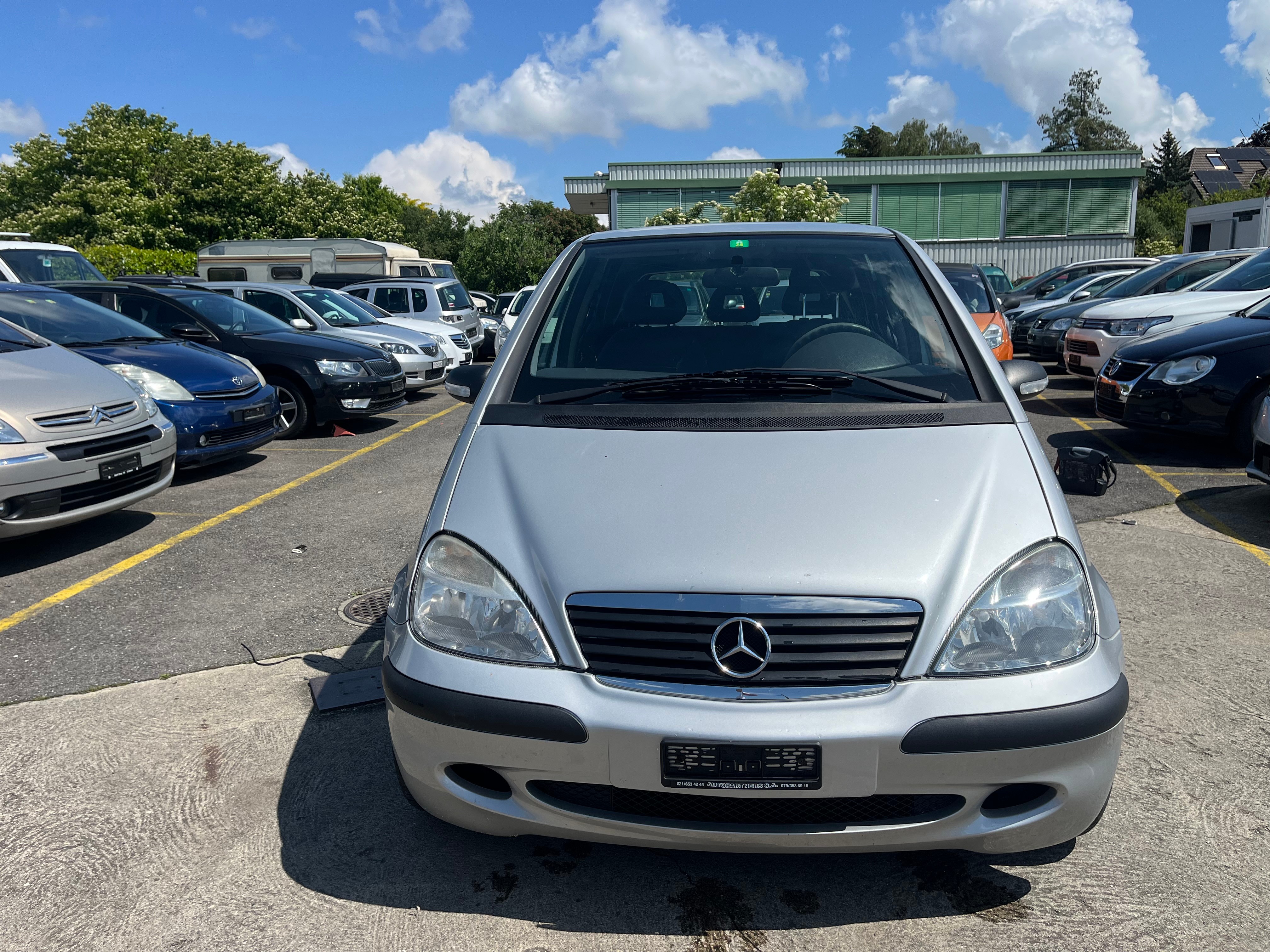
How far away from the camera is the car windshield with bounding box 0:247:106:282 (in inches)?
462

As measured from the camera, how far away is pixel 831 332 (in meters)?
3.20

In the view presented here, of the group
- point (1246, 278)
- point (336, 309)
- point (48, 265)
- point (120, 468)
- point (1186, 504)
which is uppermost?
point (48, 265)

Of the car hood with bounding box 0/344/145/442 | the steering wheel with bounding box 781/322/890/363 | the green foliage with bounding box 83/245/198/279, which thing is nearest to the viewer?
the steering wheel with bounding box 781/322/890/363

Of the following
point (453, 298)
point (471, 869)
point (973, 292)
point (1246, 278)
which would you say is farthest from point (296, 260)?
point (471, 869)

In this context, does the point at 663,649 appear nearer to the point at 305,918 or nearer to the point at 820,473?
the point at 820,473

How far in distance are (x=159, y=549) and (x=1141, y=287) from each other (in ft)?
42.5

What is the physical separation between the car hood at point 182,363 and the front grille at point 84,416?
71.8 inches

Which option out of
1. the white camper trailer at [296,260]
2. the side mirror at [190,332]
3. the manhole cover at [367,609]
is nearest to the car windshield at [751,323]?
the manhole cover at [367,609]

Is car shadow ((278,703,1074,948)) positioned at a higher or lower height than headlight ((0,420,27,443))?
lower

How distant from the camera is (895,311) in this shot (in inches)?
128

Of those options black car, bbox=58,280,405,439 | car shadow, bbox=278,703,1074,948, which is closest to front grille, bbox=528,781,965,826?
car shadow, bbox=278,703,1074,948

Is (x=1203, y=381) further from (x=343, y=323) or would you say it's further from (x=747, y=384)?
(x=343, y=323)

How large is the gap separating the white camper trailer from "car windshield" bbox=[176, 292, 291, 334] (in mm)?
11408

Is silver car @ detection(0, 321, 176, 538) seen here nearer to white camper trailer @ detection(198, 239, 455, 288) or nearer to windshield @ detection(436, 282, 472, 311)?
windshield @ detection(436, 282, 472, 311)
